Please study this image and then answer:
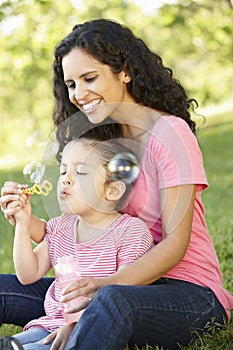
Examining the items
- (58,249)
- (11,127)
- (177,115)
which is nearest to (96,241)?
(58,249)

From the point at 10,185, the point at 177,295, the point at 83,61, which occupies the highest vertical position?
the point at 83,61

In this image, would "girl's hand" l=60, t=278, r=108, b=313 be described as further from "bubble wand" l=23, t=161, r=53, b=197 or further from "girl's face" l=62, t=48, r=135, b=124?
"girl's face" l=62, t=48, r=135, b=124

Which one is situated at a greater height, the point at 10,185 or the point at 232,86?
the point at 232,86

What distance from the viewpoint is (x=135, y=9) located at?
1406 cm

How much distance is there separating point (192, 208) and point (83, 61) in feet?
2.39

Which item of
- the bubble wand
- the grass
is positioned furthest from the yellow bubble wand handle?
the grass

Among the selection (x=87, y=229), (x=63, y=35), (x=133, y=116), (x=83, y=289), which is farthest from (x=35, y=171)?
(x=63, y=35)

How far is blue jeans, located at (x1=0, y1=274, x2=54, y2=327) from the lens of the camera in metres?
2.90

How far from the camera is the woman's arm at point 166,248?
242 cm

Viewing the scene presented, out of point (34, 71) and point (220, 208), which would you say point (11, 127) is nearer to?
point (34, 71)

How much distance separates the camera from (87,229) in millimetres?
2686

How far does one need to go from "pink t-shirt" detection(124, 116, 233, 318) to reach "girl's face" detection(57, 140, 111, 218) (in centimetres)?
17

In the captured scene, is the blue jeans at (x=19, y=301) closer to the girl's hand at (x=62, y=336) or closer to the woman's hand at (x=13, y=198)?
the woman's hand at (x=13, y=198)

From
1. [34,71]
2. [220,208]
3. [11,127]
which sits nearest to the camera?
[220,208]
